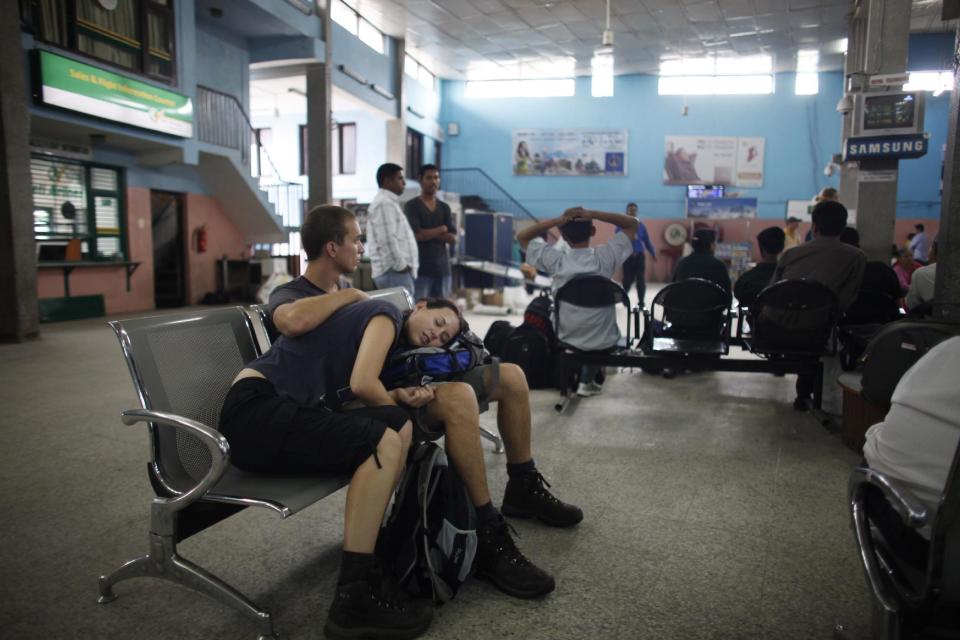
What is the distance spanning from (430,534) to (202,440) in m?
0.67

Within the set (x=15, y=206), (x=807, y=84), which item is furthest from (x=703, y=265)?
(x=807, y=84)

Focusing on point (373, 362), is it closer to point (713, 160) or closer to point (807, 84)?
point (713, 160)

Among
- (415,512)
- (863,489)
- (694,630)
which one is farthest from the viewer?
(415,512)

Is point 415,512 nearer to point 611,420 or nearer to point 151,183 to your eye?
point 611,420

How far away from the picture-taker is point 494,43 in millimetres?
14430

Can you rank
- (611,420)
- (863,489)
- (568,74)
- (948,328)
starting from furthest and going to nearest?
1. (568,74)
2. (611,420)
3. (948,328)
4. (863,489)

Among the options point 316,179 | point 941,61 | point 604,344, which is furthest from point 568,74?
point 604,344

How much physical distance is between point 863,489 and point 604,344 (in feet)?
8.34

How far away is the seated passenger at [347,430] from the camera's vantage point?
165cm

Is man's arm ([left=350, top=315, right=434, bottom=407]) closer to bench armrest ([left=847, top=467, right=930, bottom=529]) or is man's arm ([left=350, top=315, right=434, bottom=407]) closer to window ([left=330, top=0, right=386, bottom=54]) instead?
bench armrest ([left=847, top=467, right=930, bottom=529])

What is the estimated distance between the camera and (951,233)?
2.87 meters

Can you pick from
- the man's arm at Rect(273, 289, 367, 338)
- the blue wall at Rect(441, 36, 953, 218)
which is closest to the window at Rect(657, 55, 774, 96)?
the blue wall at Rect(441, 36, 953, 218)

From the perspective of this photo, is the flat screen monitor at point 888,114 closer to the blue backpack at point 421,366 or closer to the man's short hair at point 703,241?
the man's short hair at point 703,241

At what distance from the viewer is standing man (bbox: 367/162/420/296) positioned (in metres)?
4.67
